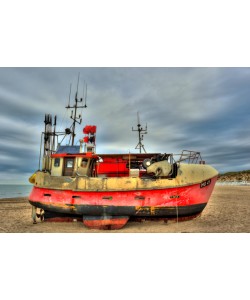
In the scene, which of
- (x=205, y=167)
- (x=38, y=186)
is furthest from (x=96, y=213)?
(x=205, y=167)

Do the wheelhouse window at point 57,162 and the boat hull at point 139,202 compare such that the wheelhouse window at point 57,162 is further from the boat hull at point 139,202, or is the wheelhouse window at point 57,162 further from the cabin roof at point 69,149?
the boat hull at point 139,202

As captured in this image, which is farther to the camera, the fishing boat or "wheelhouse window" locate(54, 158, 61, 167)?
"wheelhouse window" locate(54, 158, 61, 167)

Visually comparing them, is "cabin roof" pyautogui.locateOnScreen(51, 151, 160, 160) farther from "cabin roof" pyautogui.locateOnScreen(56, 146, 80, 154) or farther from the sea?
the sea

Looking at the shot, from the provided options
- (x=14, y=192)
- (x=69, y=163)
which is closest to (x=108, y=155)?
(x=69, y=163)

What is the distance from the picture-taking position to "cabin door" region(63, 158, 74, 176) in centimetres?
863

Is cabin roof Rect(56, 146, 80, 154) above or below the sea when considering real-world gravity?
above

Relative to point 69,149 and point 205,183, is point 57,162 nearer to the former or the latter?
point 69,149

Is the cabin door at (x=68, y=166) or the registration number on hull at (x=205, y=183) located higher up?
the cabin door at (x=68, y=166)

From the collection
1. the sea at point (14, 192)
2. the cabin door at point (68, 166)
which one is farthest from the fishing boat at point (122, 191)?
the sea at point (14, 192)

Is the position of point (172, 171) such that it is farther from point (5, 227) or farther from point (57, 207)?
point (5, 227)

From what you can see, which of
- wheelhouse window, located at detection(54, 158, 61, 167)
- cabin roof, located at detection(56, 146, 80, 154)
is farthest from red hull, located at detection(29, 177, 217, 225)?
cabin roof, located at detection(56, 146, 80, 154)

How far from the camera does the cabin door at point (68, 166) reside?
863 cm

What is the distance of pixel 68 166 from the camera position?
873 centimetres

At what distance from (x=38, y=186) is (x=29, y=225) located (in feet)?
5.38
